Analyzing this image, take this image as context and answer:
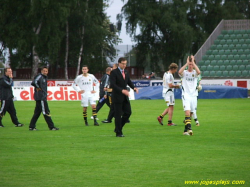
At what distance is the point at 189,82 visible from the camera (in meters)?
13.8

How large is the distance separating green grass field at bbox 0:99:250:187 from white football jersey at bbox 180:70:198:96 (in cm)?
121

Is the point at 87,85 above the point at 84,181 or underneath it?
above

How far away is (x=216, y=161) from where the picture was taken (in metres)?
9.25

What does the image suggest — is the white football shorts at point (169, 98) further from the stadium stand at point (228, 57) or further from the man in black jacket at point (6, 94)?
the stadium stand at point (228, 57)

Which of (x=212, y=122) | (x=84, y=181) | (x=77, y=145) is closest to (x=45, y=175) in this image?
(x=84, y=181)

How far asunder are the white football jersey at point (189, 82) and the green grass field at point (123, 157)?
1.21 metres

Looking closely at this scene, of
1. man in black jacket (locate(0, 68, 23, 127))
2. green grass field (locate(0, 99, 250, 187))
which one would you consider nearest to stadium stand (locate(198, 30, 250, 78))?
man in black jacket (locate(0, 68, 23, 127))

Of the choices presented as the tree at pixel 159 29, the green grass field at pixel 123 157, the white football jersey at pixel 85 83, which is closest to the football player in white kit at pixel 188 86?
the green grass field at pixel 123 157

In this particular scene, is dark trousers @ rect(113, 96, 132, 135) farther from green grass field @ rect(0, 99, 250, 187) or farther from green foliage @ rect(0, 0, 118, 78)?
green foliage @ rect(0, 0, 118, 78)

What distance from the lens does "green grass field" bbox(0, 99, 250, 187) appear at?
25.6ft

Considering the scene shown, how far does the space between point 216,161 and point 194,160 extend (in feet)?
1.31

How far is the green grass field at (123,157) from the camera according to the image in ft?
25.6

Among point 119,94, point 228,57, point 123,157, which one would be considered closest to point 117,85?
point 119,94

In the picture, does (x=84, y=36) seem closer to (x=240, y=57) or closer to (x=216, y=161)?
(x=240, y=57)
